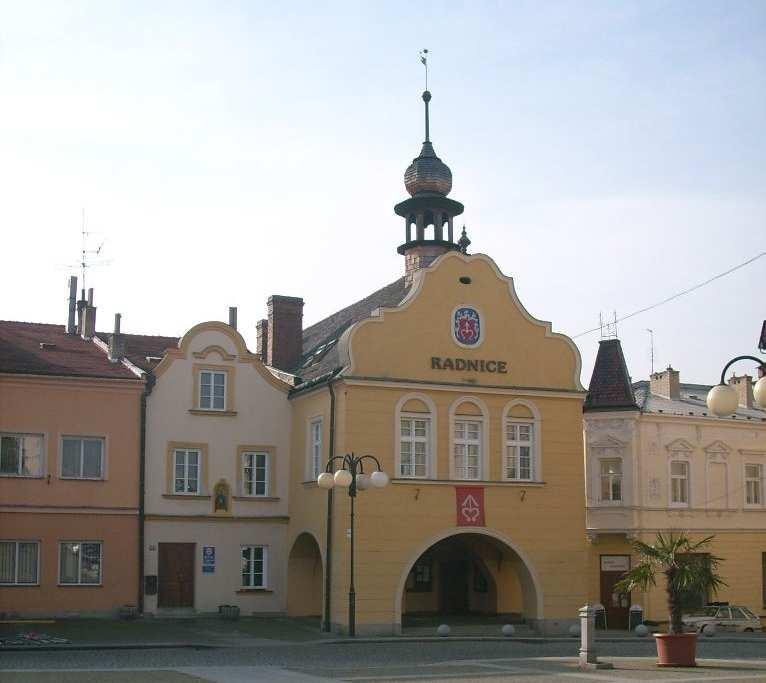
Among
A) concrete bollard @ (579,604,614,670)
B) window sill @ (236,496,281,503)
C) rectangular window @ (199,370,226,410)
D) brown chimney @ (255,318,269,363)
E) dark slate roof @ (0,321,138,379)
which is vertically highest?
brown chimney @ (255,318,269,363)

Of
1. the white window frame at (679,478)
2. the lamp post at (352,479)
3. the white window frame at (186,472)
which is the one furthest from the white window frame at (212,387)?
the white window frame at (679,478)

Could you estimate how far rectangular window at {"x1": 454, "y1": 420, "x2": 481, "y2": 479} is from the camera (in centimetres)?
3622

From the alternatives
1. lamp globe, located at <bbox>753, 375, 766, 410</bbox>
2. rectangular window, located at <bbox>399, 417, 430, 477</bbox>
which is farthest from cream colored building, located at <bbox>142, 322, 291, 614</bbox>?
lamp globe, located at <bbox>753, 375, 766, 410</bbox>

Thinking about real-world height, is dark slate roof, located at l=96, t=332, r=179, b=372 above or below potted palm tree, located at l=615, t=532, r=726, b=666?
above

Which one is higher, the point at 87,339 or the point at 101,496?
the point at 87,339

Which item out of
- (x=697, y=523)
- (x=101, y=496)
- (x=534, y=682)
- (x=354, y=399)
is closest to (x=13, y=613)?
(x=101, y=496)

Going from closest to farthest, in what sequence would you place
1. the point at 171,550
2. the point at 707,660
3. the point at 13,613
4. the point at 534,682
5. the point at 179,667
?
1. the point at 534,682
2. the point at 179,667
3. the point at 707,660
4. the point at 13,613
5. the point at 171,550

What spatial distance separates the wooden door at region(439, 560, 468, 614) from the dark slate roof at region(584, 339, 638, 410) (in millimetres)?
7538

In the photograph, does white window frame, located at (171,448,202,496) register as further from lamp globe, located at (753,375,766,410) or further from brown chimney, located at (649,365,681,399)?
lamp globe, located at (753,375,766,410)

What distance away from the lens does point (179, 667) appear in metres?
23.6

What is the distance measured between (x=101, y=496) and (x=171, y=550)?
2743 mm

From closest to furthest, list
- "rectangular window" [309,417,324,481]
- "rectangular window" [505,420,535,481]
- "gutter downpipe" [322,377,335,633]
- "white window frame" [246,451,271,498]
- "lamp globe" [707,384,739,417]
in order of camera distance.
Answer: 1. "lamp globe" [707,384,739,417]
2. "gutter downpipe" [322,377,335,633]
3. "rectangular window" [309,417,324,481]
4. "rectangular window" [505,420,535,481]
5. "white window frame" [246,451,271,498]

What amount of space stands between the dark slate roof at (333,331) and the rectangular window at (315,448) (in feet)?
5.16

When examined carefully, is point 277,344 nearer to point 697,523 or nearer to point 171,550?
point 171,550
